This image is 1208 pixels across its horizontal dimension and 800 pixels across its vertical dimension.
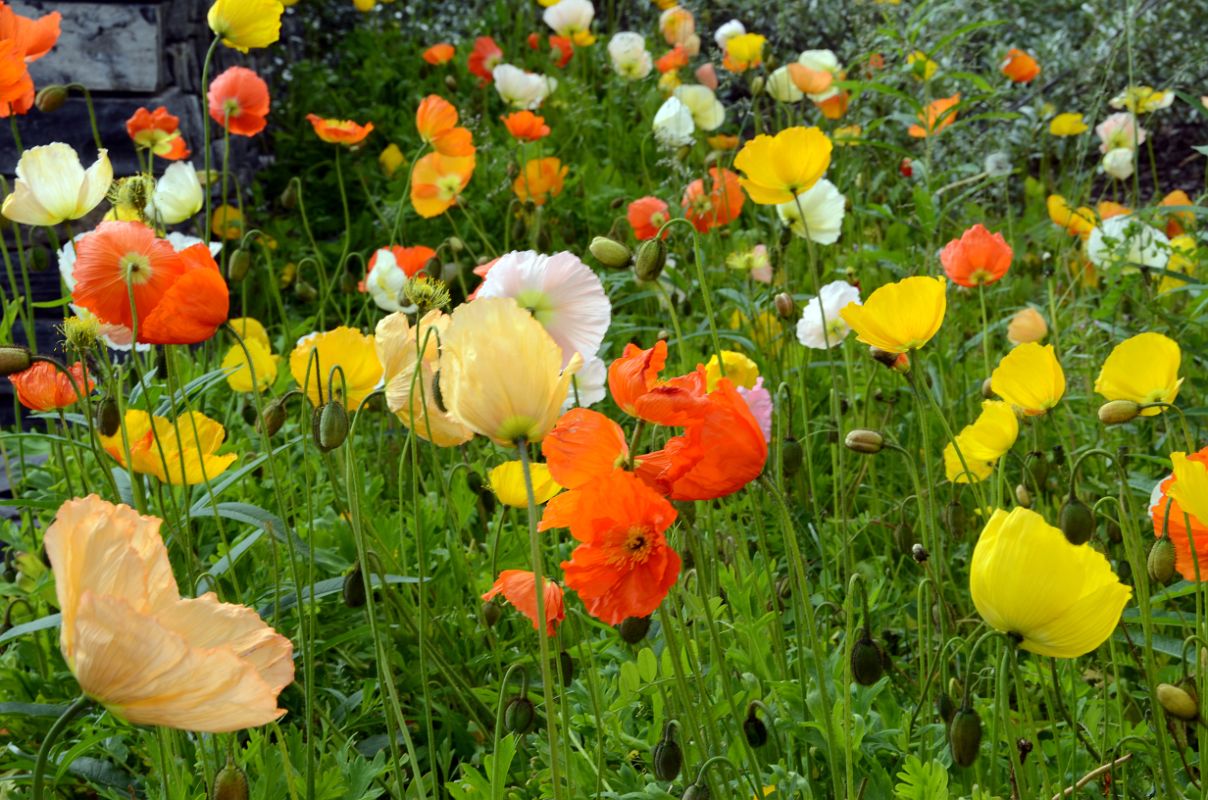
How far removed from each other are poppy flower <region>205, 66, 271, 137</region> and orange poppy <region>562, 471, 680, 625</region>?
5.87ft

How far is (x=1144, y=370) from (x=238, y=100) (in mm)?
1833

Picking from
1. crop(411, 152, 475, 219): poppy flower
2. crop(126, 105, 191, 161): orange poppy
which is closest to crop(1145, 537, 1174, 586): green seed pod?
crop(411, 152, 475, 219): poppy flower

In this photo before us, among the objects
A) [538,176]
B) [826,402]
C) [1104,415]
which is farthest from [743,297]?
[1104,415]

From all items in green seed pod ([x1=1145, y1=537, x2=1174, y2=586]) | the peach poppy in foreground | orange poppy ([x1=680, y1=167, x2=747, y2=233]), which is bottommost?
orange poppy ([x1=680, y1=167, x2=747, y2=233])

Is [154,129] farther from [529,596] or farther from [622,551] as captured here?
[622,551]

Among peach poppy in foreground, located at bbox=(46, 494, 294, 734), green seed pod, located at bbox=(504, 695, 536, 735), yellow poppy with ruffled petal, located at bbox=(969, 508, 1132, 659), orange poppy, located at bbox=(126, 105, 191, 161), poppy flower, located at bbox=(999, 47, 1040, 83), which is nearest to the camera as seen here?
peach poppy in foreground, located at bbox=(46, 494, 294, 734)

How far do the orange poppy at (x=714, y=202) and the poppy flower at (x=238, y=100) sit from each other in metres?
0.88

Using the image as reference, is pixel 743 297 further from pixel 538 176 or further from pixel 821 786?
pixel 821 786

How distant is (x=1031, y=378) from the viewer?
1271 millimetres

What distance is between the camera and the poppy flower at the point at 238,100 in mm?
2400

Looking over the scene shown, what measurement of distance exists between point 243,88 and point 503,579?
1647mm

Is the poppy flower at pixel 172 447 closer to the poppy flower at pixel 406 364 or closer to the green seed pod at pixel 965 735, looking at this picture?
the poppy flower at pixel 406 364

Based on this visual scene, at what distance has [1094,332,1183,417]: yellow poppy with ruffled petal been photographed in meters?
1.21

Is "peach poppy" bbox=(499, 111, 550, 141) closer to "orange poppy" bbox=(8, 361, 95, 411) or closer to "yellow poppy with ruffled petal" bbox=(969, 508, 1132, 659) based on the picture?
"orange poppy" bbox=(8, 361, 95, 411)
